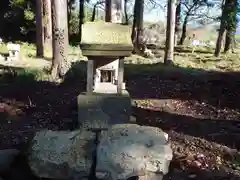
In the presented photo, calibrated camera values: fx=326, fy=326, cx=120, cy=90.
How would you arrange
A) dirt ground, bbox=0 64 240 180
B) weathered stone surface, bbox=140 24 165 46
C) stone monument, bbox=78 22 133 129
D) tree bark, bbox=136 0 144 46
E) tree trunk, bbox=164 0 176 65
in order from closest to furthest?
1. dirt ground, bbox=0 64 240 180
2. stone monument, bbox=78 22 133 129
3. tree trunk, bbox=164 0 176 65
4. tree bark, bbox=136 0 144 46
5. weathered stone surface, bbox=140 24 165 46

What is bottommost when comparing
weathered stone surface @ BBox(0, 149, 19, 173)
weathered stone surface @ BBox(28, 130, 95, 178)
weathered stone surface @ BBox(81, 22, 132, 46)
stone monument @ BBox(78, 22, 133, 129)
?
weathered stone surface @ BBox(0, 149, 19, 173)

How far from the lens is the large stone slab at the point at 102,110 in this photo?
16.5ft

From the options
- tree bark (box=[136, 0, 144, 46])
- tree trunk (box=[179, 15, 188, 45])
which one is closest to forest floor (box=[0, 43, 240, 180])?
tree bark (box=[136, 0, 144, 46])

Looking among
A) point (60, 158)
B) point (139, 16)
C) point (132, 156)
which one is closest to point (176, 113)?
point (132, 156)

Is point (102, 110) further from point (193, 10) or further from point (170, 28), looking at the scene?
point (193, 10)

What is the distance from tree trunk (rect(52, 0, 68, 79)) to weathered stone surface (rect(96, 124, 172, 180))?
16.2 feet

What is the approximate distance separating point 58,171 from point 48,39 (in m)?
11.2

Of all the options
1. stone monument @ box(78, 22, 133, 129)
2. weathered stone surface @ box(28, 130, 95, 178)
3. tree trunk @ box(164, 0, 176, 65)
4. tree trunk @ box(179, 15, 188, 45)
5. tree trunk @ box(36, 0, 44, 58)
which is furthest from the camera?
Answer: tree trunk @ box(179, 15, 188, 45)

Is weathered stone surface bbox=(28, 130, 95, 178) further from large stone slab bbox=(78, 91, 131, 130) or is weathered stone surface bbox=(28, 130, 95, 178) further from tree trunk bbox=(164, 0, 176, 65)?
tree trunk bbox=(164, 0, 176, 65)

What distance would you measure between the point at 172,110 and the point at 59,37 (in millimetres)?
3327

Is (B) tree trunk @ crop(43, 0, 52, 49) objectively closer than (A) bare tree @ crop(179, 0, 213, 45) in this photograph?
Yes

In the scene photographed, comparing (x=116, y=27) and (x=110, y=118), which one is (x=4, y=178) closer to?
(x=110, y=118)

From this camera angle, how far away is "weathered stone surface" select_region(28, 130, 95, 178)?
3.21 m

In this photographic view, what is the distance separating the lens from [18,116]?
18.8 feet
